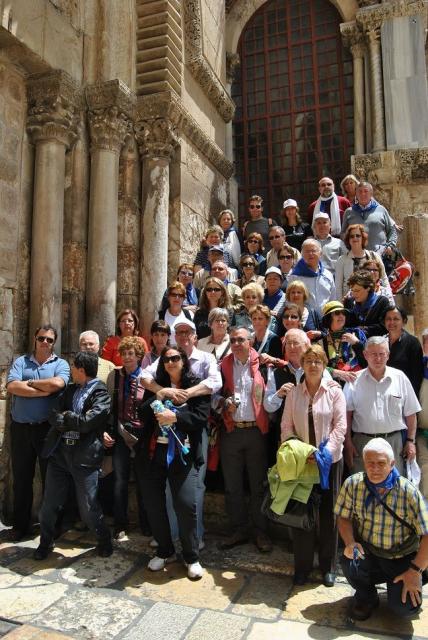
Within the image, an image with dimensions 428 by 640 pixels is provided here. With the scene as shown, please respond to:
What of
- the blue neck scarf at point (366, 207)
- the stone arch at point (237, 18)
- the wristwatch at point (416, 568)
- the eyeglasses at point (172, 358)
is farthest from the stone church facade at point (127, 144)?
the wristwatch at point (416, 568)

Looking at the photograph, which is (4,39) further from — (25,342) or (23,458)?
(23,458)

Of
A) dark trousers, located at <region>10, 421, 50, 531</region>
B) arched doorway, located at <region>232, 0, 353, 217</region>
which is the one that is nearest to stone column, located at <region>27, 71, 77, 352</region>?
dark trousers, located at <region>10, 421, 50, 531</region>

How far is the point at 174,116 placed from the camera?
743cm

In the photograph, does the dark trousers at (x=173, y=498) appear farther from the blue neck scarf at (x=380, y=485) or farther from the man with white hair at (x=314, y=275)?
the man with white hair at (x=314, y=275)

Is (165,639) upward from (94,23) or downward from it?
downward

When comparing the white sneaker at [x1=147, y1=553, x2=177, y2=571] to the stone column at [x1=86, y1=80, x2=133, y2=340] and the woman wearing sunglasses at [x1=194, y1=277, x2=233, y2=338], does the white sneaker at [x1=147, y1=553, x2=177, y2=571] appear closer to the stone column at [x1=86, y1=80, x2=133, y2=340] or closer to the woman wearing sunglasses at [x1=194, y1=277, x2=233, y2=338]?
the woman wearing sunglasses at [x1=194, y1=277, x2=233, y2=338]

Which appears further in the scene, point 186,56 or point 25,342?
point 186,56

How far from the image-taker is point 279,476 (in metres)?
3.62

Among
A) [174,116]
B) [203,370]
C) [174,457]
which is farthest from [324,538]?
[174,116]

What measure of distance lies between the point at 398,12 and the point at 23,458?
932 cm

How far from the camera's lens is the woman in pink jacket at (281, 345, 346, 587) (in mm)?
3645

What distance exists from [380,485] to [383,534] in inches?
11.8

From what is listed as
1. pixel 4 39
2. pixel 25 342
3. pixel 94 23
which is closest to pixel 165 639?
pixel 25 342

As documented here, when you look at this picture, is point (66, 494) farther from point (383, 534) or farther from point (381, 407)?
point (381, 407)
